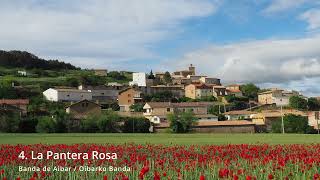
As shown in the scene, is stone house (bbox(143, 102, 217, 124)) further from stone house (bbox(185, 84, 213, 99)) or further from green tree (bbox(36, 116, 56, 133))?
stone house (bbox(185, 84, 213, 99))

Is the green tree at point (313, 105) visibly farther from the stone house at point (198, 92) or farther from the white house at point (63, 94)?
the white house at point (63, 94)

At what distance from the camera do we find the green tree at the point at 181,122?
96312 mm

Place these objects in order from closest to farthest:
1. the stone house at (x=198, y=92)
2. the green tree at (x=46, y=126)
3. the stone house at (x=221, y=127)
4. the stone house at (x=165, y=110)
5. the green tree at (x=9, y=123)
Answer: the green tree at (x=9, y=123) < the green tree at (x=46, y=126) < the stone house at (x=221, y=127) < the stone house at (x=165, y=110) < the stone house at (x=198, y=92)

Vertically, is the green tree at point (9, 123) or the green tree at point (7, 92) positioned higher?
the green tree at point (7, 92)

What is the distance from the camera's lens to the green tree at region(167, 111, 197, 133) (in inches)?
3792

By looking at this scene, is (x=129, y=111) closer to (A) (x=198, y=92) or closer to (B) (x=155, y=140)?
(A) (x=198, y=92)

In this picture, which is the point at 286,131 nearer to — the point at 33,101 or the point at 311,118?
the point at 311,118

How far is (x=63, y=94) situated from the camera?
522ft

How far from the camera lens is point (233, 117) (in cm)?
13850

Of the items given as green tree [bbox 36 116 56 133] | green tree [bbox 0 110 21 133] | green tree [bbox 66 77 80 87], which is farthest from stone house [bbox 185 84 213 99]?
green tree [bbox 0 110 21 133]

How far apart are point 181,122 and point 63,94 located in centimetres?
7121

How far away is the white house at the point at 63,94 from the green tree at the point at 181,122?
67358mm

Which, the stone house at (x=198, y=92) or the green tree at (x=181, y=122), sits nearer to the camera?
the green tree at (x=181, y=122)

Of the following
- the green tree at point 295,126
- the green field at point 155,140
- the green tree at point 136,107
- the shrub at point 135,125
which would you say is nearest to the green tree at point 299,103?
the green tree at point 136,107
